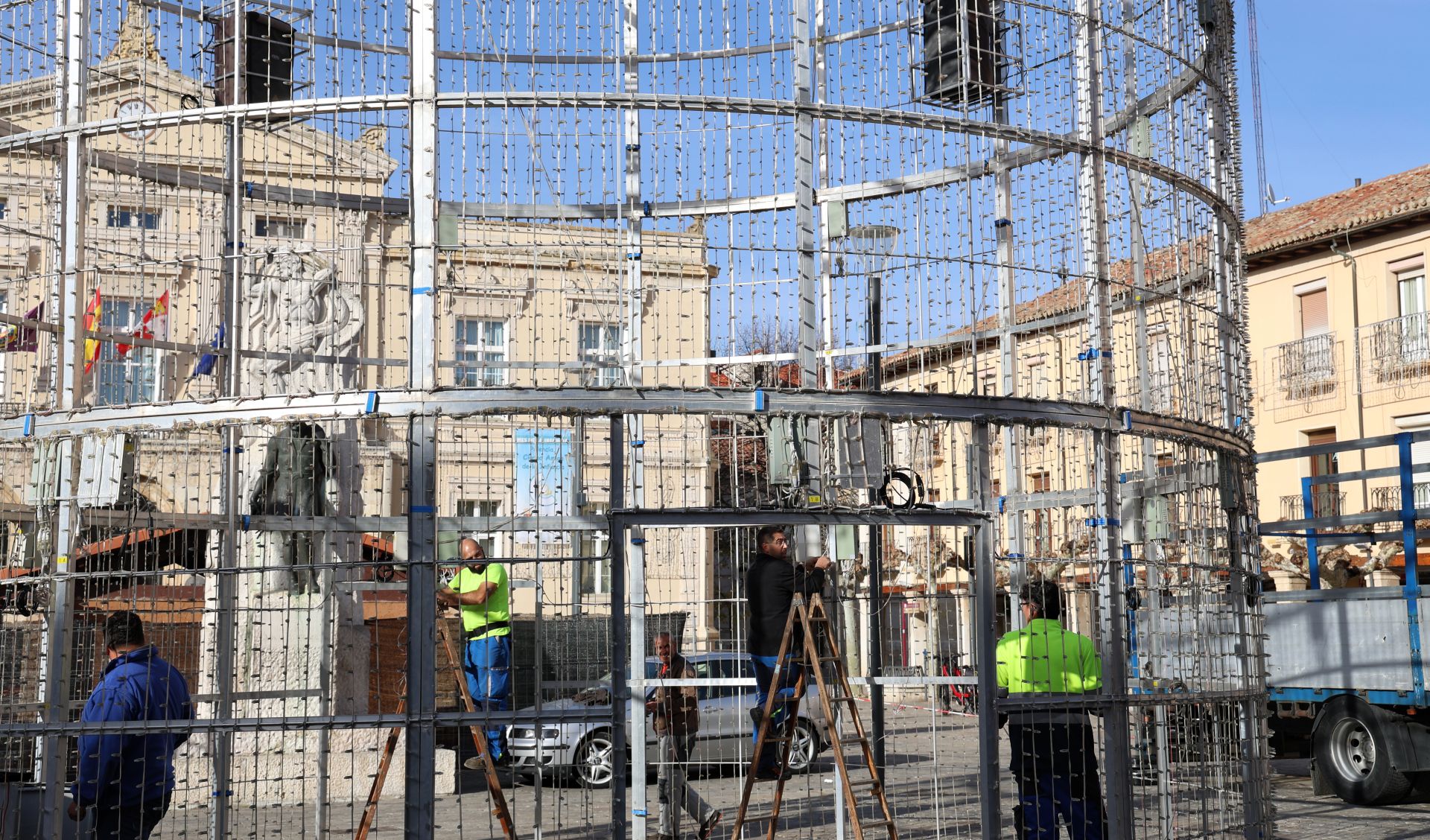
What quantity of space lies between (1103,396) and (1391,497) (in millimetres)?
22098

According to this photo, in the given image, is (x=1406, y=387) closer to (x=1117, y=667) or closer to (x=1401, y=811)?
(x=1401, y=811)

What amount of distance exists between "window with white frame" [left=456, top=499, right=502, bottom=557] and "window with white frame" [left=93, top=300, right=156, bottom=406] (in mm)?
2019

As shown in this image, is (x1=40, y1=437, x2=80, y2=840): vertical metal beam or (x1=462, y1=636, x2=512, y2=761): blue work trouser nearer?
(x1=40, y1=437, x2=80, y2=840): vertical metal beam

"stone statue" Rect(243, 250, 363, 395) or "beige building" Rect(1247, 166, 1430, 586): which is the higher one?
"beige building" Rect(1247, 166, 1430, 586)

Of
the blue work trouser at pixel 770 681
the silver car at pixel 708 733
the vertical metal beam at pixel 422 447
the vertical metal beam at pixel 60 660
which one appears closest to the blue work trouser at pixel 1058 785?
the blue work trouser at pixel 770 681

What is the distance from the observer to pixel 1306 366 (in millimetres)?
34062

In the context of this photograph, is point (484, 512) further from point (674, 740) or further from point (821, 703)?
point (821, 703)

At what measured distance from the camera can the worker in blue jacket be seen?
321 inches

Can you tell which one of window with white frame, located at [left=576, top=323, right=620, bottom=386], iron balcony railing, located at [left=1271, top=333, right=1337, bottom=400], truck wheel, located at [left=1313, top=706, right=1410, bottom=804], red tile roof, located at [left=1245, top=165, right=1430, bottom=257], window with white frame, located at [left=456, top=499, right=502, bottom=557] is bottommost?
truck wheel, located at [left=1313, top=706, right=1410, bottom=804]

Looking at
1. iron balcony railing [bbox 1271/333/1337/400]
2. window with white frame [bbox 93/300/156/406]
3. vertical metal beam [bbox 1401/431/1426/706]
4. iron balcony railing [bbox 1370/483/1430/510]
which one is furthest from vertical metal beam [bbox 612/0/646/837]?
iron balcony railing [bbox 1271/333/1337/400]

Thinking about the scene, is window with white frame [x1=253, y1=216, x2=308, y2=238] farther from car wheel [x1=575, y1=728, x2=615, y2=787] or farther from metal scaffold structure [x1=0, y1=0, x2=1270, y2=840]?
car wheel [x1=575, y1=728, x2=615, y2=787]

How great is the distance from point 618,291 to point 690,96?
1.13m

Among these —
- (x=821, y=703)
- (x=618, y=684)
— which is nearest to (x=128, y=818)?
(x=618, y=684)

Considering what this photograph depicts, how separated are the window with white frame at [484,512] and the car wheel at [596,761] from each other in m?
1.47
